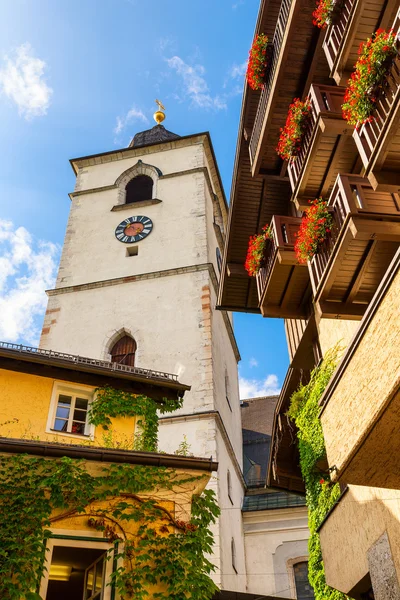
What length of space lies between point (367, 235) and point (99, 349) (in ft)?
51.6

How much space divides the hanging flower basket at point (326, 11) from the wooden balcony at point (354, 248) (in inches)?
88.4

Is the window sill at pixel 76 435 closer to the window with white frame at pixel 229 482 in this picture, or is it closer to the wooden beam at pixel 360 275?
the wooden beam at pixel 360 275

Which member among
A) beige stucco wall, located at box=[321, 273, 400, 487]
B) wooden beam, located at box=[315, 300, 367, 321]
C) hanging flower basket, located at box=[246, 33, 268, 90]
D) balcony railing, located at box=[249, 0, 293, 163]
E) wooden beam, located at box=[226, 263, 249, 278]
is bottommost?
beige stucco wall, located at box=[321, 273, 400, 487]

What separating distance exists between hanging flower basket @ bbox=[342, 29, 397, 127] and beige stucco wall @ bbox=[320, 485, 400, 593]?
446cm

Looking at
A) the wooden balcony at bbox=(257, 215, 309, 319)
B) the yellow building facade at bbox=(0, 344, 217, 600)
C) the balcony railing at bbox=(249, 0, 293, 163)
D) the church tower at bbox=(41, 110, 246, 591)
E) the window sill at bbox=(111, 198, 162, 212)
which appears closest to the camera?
the yellow building facade at bbox=(0, 344, 217, 600)

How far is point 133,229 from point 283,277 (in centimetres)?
1659

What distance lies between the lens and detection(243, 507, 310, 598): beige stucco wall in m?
20.7

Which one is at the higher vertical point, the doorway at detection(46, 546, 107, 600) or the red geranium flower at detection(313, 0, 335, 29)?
the red geranium flower at detection(313, 0, 335, 29)

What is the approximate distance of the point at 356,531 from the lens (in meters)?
8.26

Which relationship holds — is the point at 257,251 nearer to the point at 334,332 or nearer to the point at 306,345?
the point at 306,345

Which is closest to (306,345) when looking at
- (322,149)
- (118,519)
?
(322,149)

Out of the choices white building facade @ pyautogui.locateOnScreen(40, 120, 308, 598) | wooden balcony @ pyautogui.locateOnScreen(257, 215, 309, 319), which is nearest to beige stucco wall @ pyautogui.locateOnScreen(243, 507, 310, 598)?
white building facade @ pyautogui.locateOnScreen(40, 120, 308, 598)

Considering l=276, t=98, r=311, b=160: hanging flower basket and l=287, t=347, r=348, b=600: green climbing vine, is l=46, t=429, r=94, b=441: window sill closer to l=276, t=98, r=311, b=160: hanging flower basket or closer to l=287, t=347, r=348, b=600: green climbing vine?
l=287, t=347, r=348, b=600: green climbing vine

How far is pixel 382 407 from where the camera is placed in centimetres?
554
